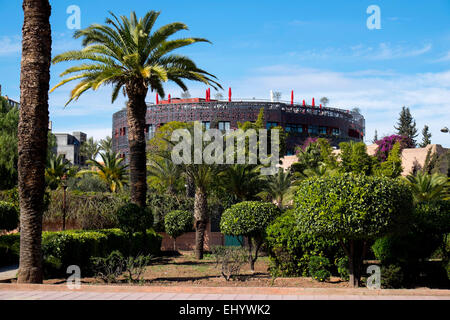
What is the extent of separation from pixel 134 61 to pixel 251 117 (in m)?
40.8

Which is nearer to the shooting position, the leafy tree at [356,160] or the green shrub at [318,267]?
the green shrub at [318,267]

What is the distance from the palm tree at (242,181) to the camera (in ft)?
97.1

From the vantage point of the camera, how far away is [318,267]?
14688 mm

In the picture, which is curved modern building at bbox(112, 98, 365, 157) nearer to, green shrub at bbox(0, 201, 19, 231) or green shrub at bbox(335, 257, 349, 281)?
green shrub at bbox(0, 201, 19, 231)

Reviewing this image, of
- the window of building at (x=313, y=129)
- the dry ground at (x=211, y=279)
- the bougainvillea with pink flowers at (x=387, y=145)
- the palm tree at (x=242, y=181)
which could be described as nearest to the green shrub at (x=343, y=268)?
the dry ground at (x=211, y=279)

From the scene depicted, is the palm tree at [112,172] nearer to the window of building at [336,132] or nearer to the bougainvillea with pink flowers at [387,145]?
the bougainvillea with pink flowers at [387,145]

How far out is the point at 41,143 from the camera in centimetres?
1174

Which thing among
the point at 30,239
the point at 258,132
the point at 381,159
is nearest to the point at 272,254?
the point at 30,239


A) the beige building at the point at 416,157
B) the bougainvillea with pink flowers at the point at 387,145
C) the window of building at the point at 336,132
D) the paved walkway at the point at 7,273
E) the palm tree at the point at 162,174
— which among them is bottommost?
the paved walkway at the point at 7,273

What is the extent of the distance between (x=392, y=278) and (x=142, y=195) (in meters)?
11.3

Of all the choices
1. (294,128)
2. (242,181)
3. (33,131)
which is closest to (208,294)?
(33,131)

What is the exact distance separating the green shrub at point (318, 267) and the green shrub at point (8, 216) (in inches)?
487

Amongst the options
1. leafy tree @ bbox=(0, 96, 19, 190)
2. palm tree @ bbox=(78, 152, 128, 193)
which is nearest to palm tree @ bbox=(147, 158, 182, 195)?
palm tree @ bbox=(78, 152, 128, 193)

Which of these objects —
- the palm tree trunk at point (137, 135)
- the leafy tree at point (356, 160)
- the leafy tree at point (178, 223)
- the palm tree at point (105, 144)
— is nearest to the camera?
the palm tree trunk at point (137, 135)
